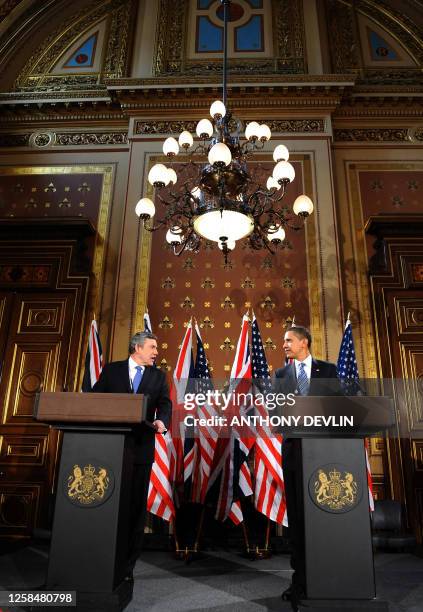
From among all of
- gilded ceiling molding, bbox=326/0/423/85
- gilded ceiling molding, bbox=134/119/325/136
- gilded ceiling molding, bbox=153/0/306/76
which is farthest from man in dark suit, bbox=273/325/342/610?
gilded ceiling molding, bbox=326/0/423/85

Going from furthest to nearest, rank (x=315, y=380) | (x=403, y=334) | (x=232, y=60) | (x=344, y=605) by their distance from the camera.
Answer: (x=232, y=60) → (x=403, y=334) → (x=315, y=380) → (x=344, y=605)

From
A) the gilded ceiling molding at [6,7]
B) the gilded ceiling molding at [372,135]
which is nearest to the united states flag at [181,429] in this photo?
the gilded ceiling molding at [372,135]

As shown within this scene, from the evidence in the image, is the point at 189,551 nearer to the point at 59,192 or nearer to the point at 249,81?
the point at 59,192

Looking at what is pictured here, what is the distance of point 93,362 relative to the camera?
5.12 metres

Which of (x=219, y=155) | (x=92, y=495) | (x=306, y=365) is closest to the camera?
(x=92, y=495)

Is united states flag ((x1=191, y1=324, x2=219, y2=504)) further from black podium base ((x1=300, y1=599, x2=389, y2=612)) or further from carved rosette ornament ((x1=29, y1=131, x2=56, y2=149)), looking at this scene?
carved rosette ornament ((x1=29, y1=131, x2=56, y2=149))

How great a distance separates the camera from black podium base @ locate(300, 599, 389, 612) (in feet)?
6.75

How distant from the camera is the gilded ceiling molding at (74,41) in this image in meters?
7.41

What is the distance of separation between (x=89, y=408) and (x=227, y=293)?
12.5 ft

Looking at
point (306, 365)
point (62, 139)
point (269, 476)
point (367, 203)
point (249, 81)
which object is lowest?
point (269, 476)

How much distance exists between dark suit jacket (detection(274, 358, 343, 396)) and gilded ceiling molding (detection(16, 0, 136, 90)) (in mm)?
5959

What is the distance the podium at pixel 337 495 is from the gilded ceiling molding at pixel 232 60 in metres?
6.14

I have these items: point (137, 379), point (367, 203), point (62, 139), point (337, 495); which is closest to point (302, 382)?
point (337, 495)

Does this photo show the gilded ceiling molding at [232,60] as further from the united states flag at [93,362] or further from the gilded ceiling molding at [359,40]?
the united states flag at [93,362]
